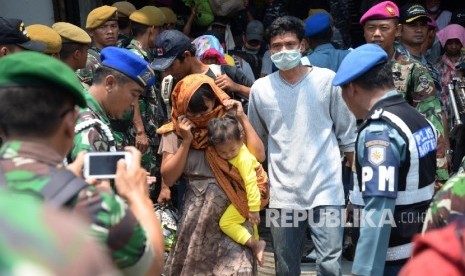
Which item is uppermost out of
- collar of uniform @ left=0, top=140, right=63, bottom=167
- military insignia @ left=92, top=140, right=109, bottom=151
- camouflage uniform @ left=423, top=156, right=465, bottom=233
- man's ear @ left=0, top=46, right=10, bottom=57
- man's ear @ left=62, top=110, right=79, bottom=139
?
man's ear @ left=62, top=110, right=79, bottom=139

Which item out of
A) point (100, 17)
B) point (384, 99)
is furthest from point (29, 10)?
point (384, 99)

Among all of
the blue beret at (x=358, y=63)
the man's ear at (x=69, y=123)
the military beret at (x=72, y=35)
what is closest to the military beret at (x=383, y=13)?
the military beret at (x=72, y=35)

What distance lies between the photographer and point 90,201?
8.91 ft

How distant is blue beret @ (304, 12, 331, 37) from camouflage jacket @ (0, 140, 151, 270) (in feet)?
16.8

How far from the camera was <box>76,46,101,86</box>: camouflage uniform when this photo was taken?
679 centimetres

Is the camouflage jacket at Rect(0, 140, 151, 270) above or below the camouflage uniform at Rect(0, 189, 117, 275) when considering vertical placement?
below

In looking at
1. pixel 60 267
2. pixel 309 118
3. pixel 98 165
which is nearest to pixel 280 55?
pixel 309 118

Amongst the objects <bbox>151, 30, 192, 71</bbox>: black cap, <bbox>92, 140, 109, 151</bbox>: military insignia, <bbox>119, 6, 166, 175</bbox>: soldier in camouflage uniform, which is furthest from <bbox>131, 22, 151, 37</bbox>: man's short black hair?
<bbox>92, 140, 109, 151</bbox>: military insignia

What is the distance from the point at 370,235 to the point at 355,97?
2.37ft

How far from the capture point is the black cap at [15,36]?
546 cm

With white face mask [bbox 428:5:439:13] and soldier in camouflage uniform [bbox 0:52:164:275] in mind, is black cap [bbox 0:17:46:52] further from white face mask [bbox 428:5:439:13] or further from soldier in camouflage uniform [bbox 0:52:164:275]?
white face mask [bbox 428:5:439:13]

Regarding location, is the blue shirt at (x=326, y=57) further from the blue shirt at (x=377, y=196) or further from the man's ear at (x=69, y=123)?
the man's ear at (x=69, y=123)

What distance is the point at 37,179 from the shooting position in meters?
2.70

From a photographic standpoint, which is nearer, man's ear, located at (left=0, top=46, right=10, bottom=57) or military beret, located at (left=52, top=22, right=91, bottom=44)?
man's ear, located at (left=0, top=46, right=10, bottom=57)
